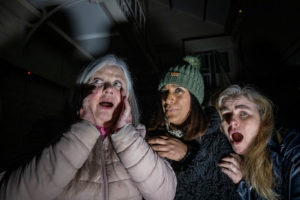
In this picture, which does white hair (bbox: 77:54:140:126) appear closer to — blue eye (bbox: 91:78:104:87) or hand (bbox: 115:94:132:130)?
blue eye (bbox: 91:78:104:87)

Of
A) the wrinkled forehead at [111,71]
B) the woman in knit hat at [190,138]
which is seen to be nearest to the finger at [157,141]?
the woman in knit hat at [190,138]

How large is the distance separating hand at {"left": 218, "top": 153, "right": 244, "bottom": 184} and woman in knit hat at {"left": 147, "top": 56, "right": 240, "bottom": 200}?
38 millimetres

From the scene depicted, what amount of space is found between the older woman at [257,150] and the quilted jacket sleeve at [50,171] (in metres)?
1.00

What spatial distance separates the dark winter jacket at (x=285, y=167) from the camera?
102 centimetres

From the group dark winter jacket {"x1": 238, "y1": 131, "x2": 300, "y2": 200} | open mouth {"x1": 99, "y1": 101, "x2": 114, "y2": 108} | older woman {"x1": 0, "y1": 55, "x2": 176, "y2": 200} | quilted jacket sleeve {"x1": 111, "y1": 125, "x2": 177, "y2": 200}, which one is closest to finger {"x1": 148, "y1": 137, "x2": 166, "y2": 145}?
older woman {"x1": 0, "y1": 55, "x2": 176, "y2": 200}

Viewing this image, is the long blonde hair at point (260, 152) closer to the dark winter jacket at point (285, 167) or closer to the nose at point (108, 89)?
the dark winter jacket at point (285, 167)

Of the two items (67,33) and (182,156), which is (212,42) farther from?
(182,156)

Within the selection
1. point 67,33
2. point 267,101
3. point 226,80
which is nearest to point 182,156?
point 267,101

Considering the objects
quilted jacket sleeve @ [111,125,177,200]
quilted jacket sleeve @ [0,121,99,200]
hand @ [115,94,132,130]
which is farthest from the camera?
hand @ [115,94,132,130]

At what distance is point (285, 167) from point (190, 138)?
650 mm

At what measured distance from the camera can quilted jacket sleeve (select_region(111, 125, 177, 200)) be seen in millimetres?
876

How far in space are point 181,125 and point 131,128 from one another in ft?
2.27

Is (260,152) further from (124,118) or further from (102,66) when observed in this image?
(102,66)

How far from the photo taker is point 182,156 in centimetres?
121
